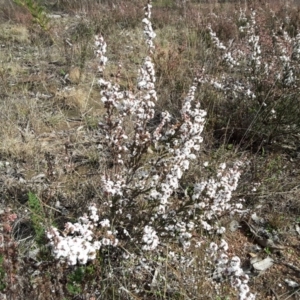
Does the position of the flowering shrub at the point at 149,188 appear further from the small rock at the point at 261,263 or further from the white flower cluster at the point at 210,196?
the small rock at the point at 261,263

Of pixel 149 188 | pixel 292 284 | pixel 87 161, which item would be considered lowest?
pixel 292 284

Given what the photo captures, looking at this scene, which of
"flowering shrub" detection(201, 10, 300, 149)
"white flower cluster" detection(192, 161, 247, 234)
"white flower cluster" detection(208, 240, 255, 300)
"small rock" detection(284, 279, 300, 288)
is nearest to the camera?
"white flower cluster" detection(208, 240, 255, 300)

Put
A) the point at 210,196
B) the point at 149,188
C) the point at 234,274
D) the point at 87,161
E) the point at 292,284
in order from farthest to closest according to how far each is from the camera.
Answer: the point at 87,161
the point at 292,284
the point at 149,188
the point at 210,196
the point at 234,274

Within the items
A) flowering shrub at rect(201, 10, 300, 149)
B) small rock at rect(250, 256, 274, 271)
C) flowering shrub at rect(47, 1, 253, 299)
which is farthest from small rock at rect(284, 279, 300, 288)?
flowering shrub at rect(201, 10, 300, 149)

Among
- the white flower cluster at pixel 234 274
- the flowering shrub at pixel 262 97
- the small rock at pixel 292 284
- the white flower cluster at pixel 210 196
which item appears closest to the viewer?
the white flower cluster at pixel 234 274

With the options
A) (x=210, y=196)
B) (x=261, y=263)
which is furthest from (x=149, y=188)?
(x=261, y=263)

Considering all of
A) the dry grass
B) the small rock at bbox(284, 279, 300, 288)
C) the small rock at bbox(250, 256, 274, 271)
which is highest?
the dry grass

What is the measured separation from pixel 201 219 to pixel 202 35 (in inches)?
184

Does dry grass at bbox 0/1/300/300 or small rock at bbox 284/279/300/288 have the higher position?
dry grass at bbox 0/1/300/300

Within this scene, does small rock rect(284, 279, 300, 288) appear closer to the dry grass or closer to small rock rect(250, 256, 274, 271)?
the dry grass

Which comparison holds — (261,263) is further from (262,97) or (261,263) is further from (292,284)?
(262,97)

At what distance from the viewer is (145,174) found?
256cm

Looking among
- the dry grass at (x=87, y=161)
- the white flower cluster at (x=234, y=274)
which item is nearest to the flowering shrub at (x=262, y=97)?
the dry grass at (x=87, y=161)

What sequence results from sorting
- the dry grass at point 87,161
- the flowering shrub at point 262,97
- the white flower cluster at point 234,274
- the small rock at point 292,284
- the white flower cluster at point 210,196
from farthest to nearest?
1. the flowering shrub at point 262,97
2. the small rock at point 292,284
3. the white flower cluster at point 210,196
4. the dry grass at point 87,161
5. the white flower cluster at point 234,274
